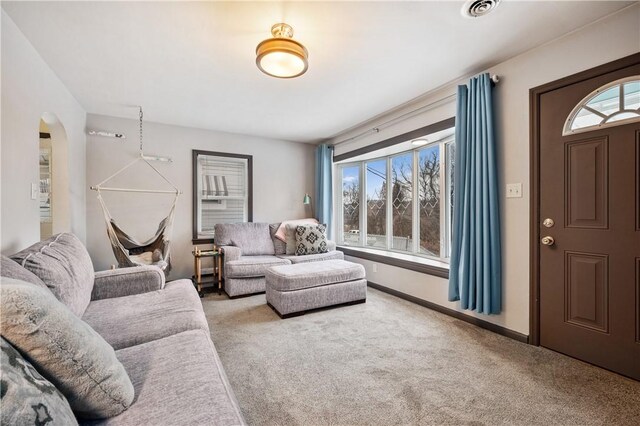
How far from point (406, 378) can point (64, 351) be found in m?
1.75

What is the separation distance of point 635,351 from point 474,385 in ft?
3.46

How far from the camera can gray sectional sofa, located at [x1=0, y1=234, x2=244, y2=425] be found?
0.78 meters

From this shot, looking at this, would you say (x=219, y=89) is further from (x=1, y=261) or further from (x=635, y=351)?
(x=635, y=351)

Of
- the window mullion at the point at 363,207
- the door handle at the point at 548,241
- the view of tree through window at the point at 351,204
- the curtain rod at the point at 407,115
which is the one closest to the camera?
the door handle at the point at 548,241

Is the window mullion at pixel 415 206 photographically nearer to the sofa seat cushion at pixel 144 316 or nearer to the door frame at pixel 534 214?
the door frame at pixel 534 214

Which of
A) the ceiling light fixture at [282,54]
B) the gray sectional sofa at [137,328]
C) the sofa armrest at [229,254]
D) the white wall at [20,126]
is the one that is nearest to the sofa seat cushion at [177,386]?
the gray sectional sofa at [137,328]

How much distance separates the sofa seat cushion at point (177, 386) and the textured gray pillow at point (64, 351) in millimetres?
74

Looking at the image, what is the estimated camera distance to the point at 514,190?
2352 mm

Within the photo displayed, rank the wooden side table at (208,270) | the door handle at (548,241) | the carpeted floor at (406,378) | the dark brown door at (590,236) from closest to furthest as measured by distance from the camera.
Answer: the carpeted floor at (406,378) → the dark brown door at (590,236) → the door handle at (548,241) → the wooden side table at (208,270)

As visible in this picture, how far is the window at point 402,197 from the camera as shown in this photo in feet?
10.6

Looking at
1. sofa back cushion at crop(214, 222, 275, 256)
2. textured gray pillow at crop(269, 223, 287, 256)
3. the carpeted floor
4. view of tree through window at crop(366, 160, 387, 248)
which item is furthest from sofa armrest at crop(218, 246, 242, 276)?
view of tree through window at crop(366, 160, 387, 248)

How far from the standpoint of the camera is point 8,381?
1.82 ft

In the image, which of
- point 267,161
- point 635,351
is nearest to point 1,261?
point 635,351

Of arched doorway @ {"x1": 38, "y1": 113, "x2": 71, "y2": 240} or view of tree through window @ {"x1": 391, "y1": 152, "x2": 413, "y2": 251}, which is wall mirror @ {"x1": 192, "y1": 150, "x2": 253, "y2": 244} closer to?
arched doorway @ {"x1": 38, "y1": 113, "x2": 71, "y2": 240}
